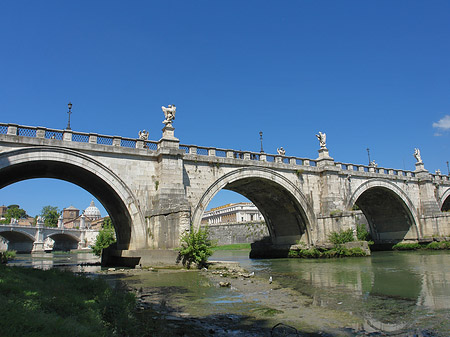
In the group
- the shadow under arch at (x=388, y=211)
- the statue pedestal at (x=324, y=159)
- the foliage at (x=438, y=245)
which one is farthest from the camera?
the shadow under arch at (x=388, y=211)

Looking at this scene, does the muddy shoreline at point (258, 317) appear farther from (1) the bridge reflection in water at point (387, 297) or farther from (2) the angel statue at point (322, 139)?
(2) the angel statue at point (322, 139)

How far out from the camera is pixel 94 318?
476 centimetres

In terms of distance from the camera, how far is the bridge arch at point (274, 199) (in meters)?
23.2

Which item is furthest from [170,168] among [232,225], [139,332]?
[232,225]

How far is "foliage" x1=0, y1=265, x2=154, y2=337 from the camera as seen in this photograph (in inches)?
141

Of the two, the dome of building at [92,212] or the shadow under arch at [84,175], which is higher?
the dome of building at [92,212]

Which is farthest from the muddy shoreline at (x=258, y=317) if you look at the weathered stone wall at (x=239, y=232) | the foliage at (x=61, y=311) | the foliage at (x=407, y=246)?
the weathered stone wall at (x=239, y=232)

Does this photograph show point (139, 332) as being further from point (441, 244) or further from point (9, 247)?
point (9, 247)

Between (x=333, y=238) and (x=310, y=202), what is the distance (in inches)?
126

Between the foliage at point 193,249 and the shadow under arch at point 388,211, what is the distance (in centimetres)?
1864

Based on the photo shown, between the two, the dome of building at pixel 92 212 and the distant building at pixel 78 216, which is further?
the dome of building at pixel 92 212

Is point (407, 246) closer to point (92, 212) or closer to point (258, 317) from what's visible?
point (258, 317)

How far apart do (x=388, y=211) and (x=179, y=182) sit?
2590 cm

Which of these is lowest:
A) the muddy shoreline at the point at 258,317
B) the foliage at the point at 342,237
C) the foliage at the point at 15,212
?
the muddy shoreline at the point at 258,317
